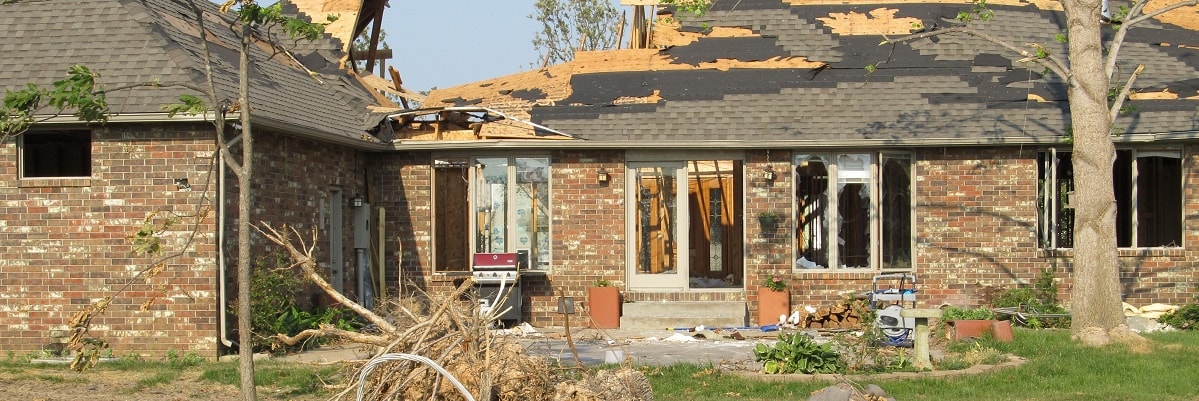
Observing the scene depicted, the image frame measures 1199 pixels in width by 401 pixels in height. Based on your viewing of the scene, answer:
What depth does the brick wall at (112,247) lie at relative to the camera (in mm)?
13211

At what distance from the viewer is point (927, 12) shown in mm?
19766

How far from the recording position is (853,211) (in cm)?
1750

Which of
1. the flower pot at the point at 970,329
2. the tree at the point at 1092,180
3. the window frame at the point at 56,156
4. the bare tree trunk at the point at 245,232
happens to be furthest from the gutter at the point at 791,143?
the bare tree trunk at the point at 245,232

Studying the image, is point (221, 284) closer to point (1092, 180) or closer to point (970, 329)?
point (970, 329)

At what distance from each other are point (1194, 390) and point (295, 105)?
10649mm

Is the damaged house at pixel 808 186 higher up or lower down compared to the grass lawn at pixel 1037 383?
higher up

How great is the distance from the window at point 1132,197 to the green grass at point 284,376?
408 inches

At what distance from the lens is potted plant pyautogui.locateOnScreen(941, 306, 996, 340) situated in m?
14.2

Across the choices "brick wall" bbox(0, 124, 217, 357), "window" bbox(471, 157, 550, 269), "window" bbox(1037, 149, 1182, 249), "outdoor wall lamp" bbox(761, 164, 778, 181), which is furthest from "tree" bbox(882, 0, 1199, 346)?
"brick wall" bbox(0, 124, 217, 357)

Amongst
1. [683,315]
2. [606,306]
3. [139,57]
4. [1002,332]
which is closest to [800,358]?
[1002,332]

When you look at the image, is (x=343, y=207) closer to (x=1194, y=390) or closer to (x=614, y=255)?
(x=614, y=255)

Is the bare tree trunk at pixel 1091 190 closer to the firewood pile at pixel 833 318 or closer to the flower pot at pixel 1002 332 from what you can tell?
the flower pot at pixel 1002 332

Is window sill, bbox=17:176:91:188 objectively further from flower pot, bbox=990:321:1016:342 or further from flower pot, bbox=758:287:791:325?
flower pot, bbox=990:321:1016:342

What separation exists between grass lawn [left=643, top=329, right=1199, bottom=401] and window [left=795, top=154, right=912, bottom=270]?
4916 millimetres
